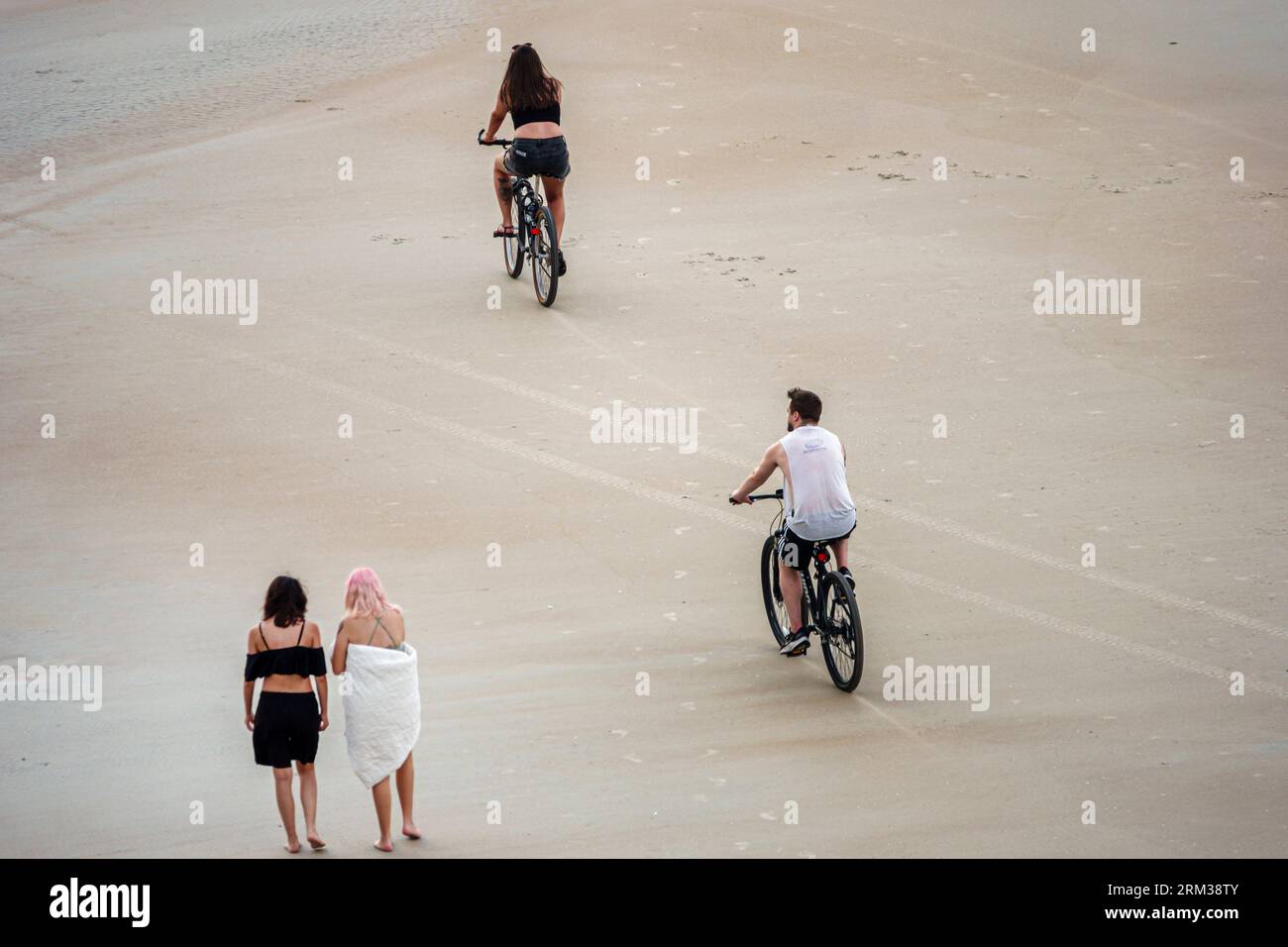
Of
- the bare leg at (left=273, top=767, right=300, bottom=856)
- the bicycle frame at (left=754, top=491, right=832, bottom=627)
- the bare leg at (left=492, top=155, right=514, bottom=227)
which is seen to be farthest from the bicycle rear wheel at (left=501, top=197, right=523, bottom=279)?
the bare leg at (left=273, top=767, right=300, bottom=856)

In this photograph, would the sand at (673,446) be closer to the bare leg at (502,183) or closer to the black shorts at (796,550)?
the black shorts at (796,550)

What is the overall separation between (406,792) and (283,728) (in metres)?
0.67

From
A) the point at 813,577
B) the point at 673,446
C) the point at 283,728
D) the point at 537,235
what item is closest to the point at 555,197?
the point at 537,235

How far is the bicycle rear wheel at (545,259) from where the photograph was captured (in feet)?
48.1

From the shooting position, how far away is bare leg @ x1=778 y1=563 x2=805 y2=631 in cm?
930

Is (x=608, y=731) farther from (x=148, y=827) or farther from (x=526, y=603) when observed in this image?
(x=148, y=827)

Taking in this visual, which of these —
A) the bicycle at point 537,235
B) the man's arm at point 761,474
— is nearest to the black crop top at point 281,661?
the man's arm at point 761,474

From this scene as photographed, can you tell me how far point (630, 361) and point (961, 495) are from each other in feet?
12.1

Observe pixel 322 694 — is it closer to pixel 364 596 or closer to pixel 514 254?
pixel 364 596

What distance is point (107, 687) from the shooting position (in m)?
9.34

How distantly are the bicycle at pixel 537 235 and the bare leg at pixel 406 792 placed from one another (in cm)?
782

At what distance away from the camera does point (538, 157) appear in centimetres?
1445

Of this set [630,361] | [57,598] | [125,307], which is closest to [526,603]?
[57,598]

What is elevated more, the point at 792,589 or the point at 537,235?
the point at 537,235
